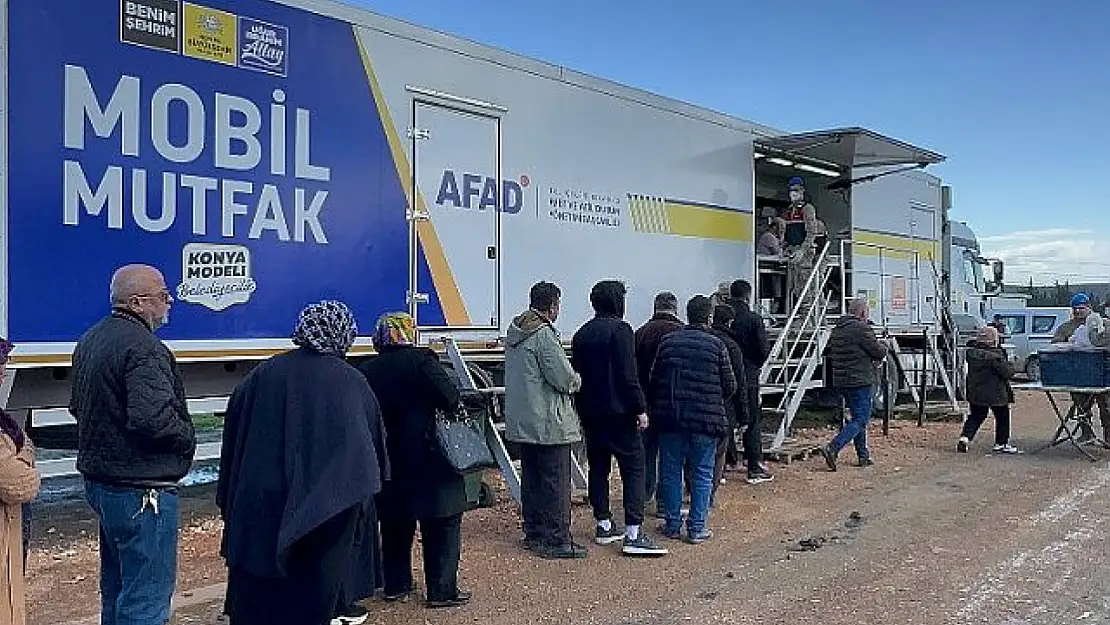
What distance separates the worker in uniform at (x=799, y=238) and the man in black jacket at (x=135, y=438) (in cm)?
971

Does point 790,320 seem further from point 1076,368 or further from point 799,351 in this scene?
point 1076,368

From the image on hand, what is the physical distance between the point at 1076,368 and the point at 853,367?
2.88 meters

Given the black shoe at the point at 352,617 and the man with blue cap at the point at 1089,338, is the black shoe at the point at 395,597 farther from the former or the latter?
the man with blue cap at the point at 1089,338

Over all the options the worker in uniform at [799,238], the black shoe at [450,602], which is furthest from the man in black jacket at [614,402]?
the worker in uniform at [799,238]

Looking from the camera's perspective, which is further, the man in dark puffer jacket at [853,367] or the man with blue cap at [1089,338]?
the man with blue cap at [1089,338]

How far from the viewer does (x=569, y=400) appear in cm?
661

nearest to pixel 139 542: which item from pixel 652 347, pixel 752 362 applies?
pixel 652 347

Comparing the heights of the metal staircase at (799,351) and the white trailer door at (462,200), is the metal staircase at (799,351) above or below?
below

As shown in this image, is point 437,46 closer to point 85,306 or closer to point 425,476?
point 85,306

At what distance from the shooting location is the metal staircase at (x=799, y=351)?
10578mm

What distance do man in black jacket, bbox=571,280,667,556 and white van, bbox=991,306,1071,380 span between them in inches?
795

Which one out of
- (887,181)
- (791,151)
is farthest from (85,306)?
(887,181)

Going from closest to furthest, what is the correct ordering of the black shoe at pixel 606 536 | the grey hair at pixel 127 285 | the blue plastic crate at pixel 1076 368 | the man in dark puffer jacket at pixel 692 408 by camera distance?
the grey hair at pixel 127 285, the man in dark puffer jacket at pixel 692 408, the black shoe at pixel 606 536, the blue plastic crate at pixel 1076 368

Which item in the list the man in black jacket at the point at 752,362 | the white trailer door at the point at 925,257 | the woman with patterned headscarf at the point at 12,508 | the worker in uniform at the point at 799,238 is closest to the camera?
the woman with patterned headscarf at the point at 12,508
